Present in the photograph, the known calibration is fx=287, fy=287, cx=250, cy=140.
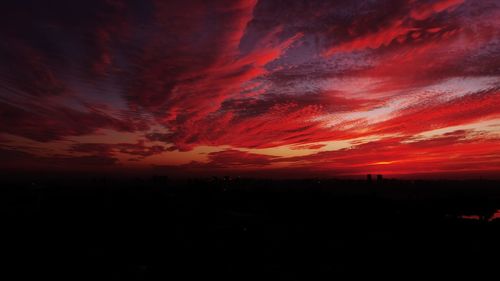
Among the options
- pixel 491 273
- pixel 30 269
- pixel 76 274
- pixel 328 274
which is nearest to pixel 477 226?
pixel 491 273

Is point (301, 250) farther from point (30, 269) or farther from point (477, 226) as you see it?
point (477, 226)

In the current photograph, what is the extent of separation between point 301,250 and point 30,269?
30.7 m

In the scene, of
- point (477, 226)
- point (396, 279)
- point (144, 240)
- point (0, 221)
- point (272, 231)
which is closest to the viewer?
point (396, 279)

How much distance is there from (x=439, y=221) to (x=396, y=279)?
41.5 m

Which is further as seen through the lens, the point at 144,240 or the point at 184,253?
the point at 144,240

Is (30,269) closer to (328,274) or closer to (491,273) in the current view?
(328,274)

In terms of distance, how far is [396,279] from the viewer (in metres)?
27.9

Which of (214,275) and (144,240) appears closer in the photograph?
(214,275)

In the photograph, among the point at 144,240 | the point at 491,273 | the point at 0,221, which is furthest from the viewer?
the point at 0,221

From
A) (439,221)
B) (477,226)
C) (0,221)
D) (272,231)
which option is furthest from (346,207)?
(0,221)

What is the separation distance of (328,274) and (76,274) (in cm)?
2536

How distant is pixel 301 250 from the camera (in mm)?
37281

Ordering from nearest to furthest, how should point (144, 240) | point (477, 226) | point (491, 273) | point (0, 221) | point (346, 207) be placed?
point (491, 273)
point (144, 240)
point (477, 226)
point (0, 221)
point (346, 207)

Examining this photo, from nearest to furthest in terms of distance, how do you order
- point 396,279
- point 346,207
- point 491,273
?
point 396,279 → point 491,273 → point 346,207
